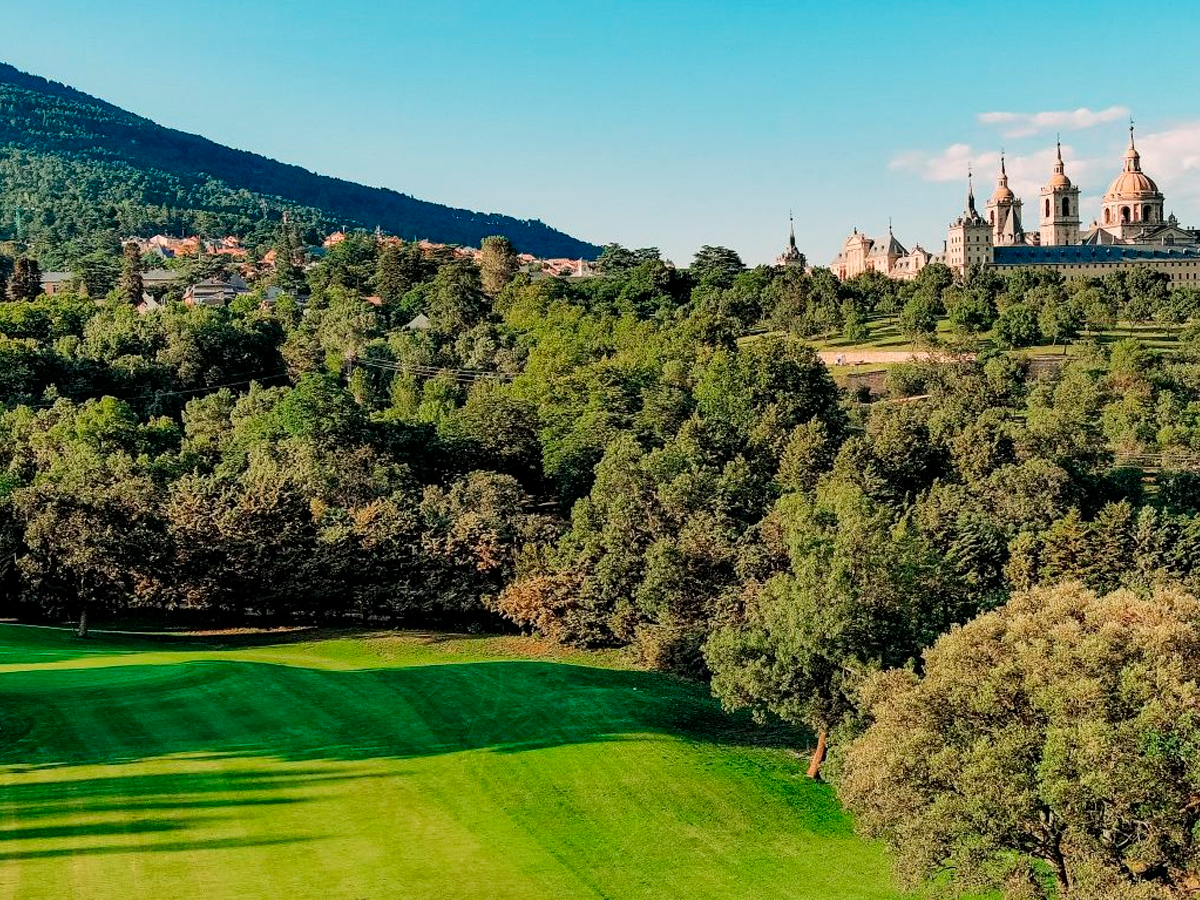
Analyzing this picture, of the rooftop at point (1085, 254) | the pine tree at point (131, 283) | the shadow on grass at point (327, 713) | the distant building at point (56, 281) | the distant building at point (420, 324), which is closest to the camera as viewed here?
the shadow on grass at point (327, 713)

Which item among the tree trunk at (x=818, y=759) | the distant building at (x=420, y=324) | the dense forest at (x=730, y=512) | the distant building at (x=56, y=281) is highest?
the distant building at (x=56, y=281)

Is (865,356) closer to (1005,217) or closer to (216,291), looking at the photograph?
(216,291)

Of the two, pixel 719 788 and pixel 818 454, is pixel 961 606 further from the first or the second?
pixel 818 454

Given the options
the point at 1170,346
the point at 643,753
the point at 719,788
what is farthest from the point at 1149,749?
the point at 1170,346

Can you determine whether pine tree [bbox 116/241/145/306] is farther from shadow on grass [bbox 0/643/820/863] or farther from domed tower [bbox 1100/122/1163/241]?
domed tower [bbox 1100/122/1163/241]

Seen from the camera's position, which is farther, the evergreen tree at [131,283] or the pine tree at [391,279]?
the evergreen tree at [131,283]

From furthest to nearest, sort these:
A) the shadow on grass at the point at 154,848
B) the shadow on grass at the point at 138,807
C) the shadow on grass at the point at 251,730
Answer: the shadow on grass at the point at 251,730
the shadow on grass at the point at 138,807
the shadow on grass at the point at 154,848

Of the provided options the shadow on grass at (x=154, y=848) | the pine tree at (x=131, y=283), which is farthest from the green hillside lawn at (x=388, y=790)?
the pine tree at (x=131, y=283)

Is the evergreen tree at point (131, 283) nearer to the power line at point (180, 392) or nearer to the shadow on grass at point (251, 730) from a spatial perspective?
the power line at point (180, 392)
